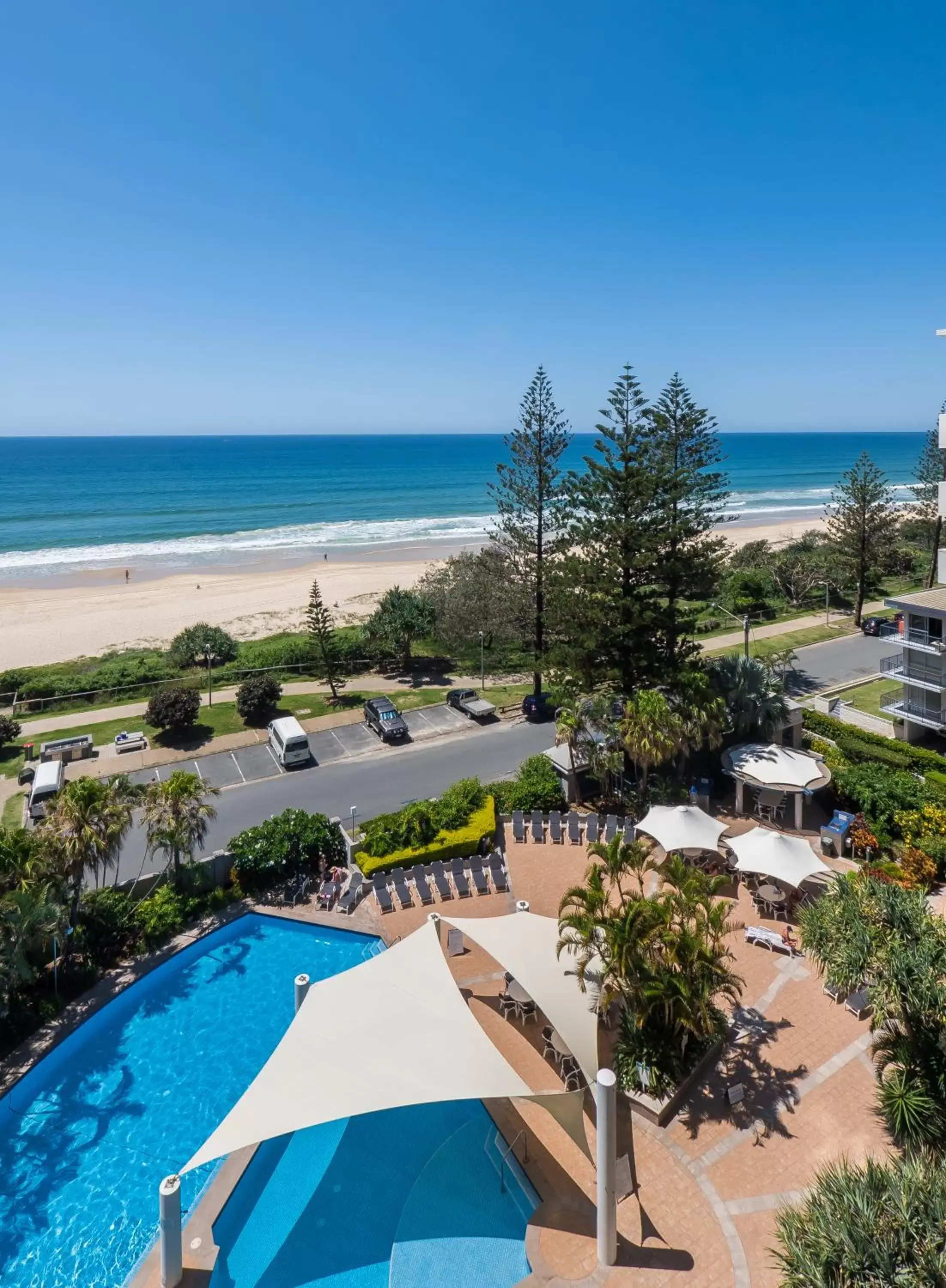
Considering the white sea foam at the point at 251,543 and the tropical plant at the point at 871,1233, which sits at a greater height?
the white sea foam at the point at 251,543

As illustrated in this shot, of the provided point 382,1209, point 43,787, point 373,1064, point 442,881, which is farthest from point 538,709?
point 382,1209

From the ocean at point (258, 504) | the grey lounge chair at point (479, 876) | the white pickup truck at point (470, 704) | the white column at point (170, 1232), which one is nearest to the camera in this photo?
the white column at point (170, 1232)

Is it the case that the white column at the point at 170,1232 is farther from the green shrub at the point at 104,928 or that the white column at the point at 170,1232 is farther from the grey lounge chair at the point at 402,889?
the grey lounge chair at the point at 402,889

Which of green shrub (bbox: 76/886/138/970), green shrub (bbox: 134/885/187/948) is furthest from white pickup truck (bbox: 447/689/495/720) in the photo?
green shrub (bbox: 76/886/138/970)

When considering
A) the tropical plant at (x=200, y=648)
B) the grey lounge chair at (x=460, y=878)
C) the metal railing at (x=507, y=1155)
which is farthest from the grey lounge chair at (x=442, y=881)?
the tropical plant at (x=200, y=648)

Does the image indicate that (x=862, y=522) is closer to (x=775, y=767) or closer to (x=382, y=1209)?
(x=775, y=767)

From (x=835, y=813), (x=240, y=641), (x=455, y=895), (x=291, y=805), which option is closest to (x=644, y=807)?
(x=835, y=813)
